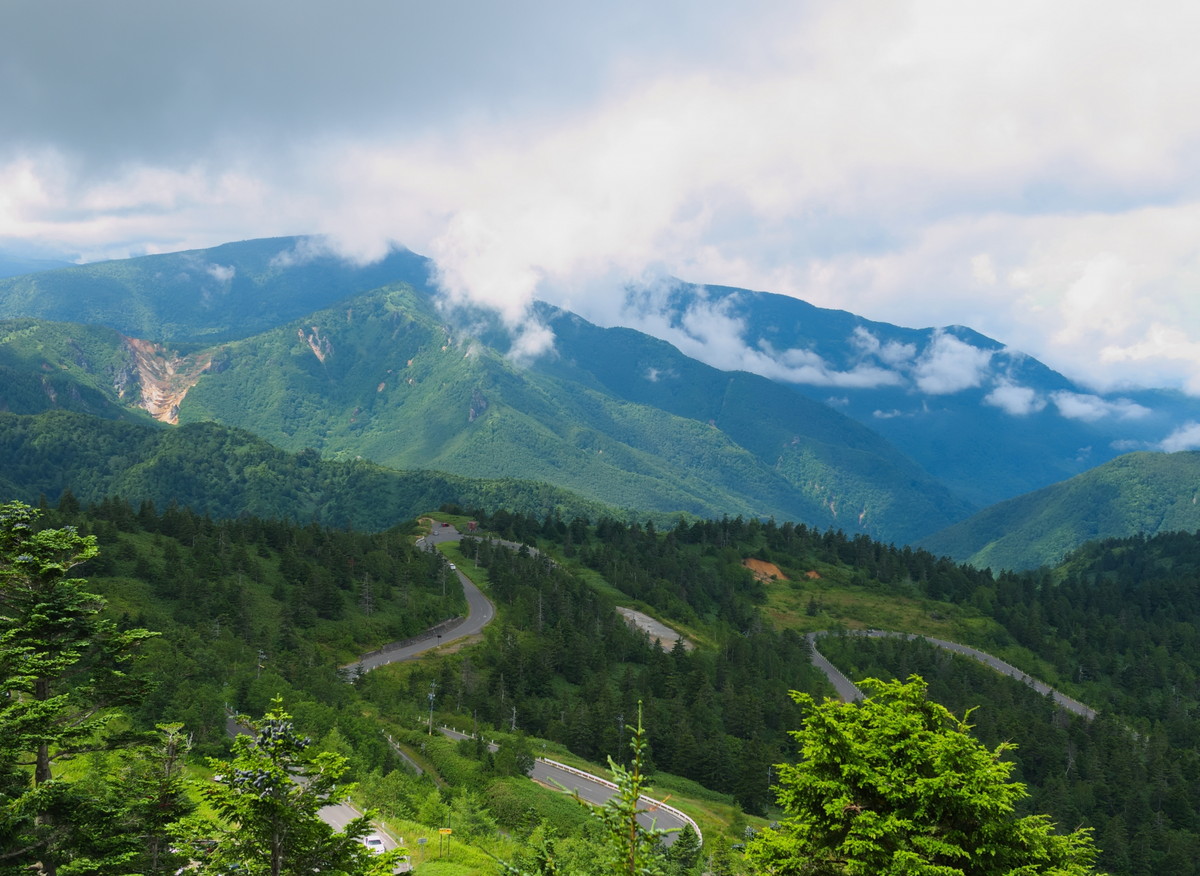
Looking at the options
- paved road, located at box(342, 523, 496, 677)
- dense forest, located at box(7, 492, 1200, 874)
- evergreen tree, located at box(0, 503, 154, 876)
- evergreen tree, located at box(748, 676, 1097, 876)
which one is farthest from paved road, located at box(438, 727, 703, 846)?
evergreen tree, located at box(0, 503, 154, 876)

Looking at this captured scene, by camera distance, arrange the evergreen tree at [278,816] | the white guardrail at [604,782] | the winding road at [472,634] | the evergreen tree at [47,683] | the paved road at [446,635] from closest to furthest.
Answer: the evergreen tree at [278,816] < the evergreen tree at [47,683] < the white guardrail at [604,782] < the winding road at [472,634] < the paved road at [446,635]

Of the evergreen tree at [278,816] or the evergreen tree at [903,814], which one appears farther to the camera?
the evergreen tree at [903,814]

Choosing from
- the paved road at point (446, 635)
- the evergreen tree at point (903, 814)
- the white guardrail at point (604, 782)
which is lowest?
the paved road at point (446, 635)

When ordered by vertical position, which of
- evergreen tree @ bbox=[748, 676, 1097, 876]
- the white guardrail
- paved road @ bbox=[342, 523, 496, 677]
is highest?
evergreen tree @ bbox=[748, 676, 1097, 876]

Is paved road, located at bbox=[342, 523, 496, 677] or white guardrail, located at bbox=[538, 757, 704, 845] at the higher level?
white guardrail, located at bbox=[538, 757, 704, 845]

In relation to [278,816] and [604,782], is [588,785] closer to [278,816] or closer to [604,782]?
[604,782]

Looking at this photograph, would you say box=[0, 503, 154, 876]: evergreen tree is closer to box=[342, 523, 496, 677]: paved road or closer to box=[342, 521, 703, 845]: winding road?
box=[342, 521, 703, 845]: winding road

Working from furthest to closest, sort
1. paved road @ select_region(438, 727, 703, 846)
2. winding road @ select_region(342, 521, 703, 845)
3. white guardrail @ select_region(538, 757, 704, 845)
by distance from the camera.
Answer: winding road @ select_region(342, 521, 703, 845) → paved road @ select_region(438, 727, 703, 846) → white guardrail @ select_region(538, 757, 704, 845)

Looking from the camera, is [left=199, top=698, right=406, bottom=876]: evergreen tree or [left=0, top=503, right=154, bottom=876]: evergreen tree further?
[left=0, top=503, right=154, bottom=876]: evergreen tree

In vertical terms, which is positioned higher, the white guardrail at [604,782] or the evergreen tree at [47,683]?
the evergreen tree at [47,683]

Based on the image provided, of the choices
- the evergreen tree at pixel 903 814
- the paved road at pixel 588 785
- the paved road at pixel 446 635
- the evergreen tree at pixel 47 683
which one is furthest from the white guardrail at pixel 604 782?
the evergreen tree at pixel 47 683

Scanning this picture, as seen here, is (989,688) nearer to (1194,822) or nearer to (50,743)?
(1194,822)

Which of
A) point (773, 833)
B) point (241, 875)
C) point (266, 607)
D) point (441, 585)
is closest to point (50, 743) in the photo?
point (241, 875)

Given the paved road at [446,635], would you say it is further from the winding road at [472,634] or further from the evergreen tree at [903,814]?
the evergreen tree at [903,814]
